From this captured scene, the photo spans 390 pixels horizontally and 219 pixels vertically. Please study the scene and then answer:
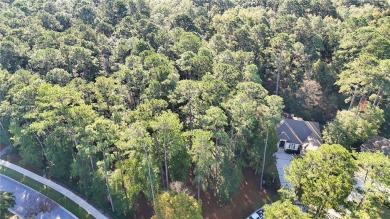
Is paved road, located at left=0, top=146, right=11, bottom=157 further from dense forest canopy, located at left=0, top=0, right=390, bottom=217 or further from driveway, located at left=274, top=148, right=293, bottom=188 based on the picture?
driveway, located at left=274, top=148, right=293, bottom=188

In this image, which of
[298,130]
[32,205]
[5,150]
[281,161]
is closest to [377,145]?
[298,130]

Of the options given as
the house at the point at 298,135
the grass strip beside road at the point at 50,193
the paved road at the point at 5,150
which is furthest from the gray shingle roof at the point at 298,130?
the paved road at the point at 5,150

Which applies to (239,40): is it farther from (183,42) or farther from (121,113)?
(121,113)

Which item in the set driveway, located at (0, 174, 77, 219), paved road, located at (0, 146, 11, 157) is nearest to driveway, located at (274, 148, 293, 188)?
driveway, located at (0, 174, 77, 219)

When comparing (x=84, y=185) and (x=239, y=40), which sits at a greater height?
(x=239, y=40)

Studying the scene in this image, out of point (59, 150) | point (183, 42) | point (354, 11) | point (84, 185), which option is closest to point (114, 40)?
point (183, 42)

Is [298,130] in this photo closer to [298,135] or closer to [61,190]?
[298,135]

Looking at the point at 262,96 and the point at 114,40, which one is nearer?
the point at 262,96
